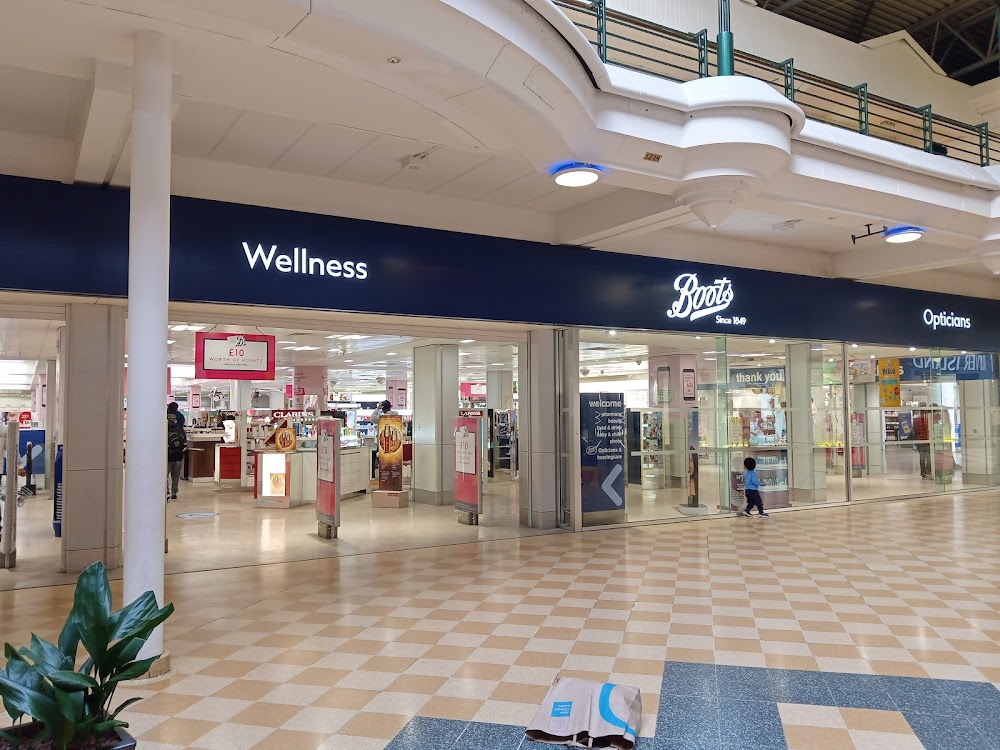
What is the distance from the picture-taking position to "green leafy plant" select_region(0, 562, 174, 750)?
2.00m

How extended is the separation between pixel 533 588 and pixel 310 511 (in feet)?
18.8

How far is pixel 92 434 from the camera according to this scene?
256 inches

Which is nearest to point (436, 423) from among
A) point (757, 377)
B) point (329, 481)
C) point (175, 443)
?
point (329, 481)

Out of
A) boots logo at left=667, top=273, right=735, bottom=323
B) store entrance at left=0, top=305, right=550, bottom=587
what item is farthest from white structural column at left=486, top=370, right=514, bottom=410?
boots logo at left=667, top=273, right=735, bottom=323

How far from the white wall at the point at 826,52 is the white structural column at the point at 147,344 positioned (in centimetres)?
417

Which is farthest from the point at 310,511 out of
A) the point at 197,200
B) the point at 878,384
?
the point at 878,384

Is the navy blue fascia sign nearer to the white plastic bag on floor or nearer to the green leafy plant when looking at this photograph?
the green leafy plant

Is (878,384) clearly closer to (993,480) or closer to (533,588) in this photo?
(993,480)

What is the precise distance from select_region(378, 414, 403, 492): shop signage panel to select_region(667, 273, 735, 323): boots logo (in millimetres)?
4594

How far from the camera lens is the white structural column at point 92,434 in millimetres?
6410

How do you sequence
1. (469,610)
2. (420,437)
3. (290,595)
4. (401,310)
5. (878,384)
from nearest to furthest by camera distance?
(469,610) → (290,595) → (401,310) → (420,437) → (878,384)

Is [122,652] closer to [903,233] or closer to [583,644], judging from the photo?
[583,644]

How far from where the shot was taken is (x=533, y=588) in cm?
604

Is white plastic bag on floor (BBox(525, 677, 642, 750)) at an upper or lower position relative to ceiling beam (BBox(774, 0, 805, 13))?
lower
